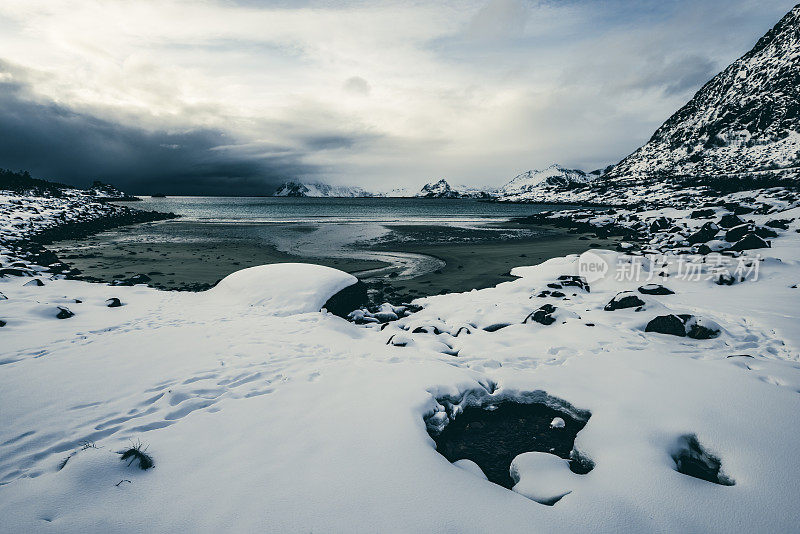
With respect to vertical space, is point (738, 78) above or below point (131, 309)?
above

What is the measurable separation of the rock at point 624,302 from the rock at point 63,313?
46.8 feet

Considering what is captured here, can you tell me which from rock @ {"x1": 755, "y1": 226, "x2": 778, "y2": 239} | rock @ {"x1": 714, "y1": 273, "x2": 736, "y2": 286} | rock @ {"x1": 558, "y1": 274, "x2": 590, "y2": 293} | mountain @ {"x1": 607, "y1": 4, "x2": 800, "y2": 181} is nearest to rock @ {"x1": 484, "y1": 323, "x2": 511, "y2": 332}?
rock @ {"x1": 558, "y1": 274, "x2": 590, "y2": 293}


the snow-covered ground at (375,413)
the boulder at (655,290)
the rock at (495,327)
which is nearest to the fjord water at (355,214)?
the boulder at (655,290)

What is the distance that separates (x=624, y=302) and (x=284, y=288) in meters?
9.90

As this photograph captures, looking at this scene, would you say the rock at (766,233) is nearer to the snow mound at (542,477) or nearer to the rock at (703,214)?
the rock at (703,214)

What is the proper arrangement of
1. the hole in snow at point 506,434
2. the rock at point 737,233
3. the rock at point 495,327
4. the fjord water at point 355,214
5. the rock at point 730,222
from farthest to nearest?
the fjord water at point 355,214
the rock at point 730,222
the rock at point 737,233
the rock at point 495,327
the hole in snow at point 506,434

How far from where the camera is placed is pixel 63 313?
859cm

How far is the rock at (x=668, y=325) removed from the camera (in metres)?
7.32

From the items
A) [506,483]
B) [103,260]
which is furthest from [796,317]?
[103,260]

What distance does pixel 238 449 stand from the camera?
397 cm

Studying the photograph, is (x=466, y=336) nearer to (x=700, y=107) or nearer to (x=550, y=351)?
(x=550, y=351)

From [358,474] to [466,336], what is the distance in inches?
205

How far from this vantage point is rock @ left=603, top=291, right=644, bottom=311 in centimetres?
894

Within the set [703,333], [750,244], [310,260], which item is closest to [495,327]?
[703,333]
